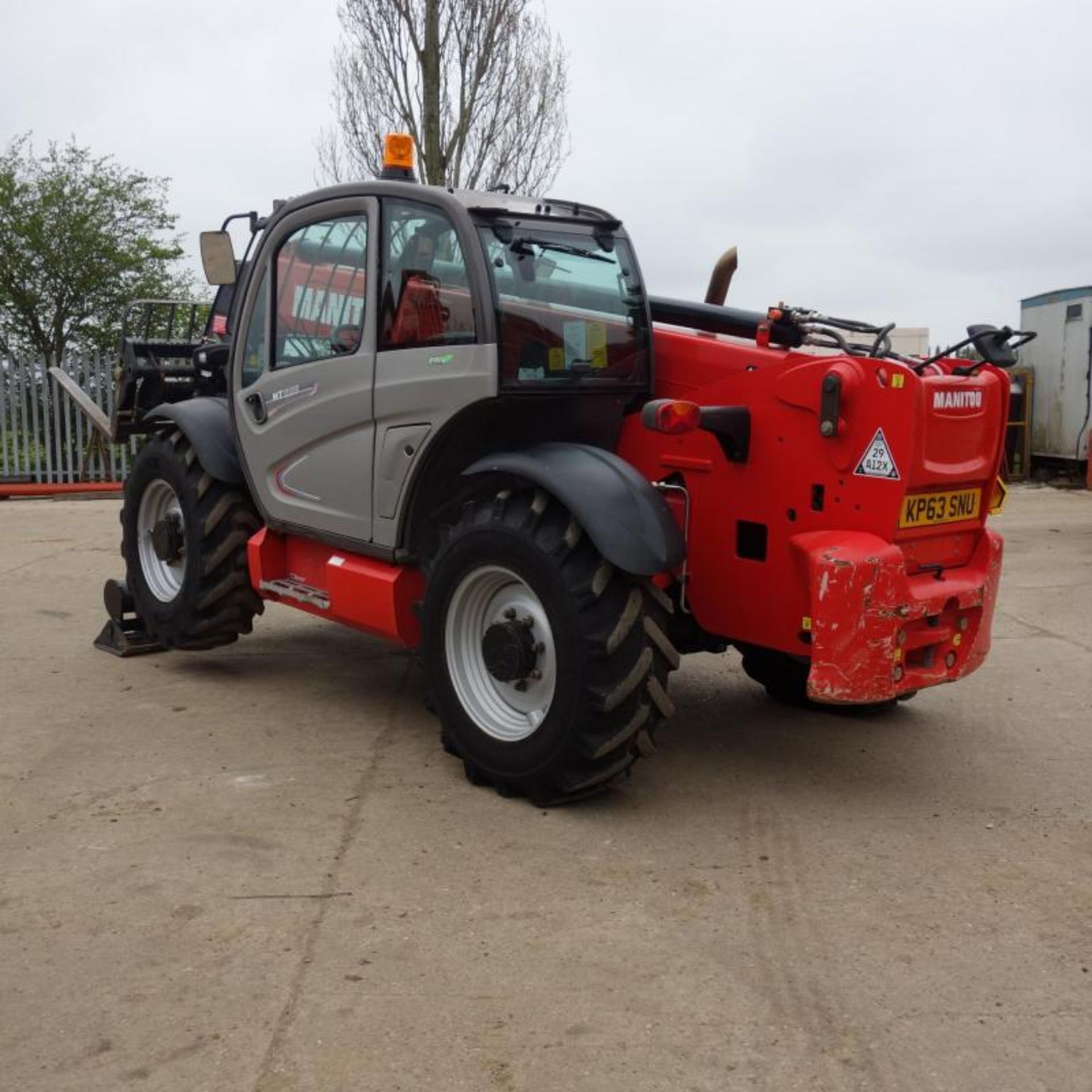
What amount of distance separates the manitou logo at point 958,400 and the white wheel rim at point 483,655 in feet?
5.03

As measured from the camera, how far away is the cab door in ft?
18.0

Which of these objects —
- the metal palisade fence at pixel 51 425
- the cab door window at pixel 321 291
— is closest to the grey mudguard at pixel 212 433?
the cab door window at pixel 321 291

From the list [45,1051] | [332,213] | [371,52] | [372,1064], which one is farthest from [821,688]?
[371,52]

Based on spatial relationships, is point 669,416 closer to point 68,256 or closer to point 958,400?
point 958,400

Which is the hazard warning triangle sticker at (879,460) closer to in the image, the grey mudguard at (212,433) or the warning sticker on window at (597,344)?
the warning sticker on window at (597,344)

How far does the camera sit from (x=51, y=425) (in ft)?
57.1

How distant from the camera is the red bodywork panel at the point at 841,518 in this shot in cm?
441

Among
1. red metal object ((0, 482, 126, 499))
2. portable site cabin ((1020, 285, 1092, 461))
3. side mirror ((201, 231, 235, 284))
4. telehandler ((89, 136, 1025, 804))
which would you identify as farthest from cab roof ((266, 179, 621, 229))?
portable site cabin ((1020, 285, 1092, 461))

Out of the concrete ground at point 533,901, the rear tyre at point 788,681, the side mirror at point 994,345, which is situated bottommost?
the concrete ground at point 533,901

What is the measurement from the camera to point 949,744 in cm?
560

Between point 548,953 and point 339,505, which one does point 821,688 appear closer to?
point 548,953

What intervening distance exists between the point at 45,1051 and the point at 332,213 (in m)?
3.66

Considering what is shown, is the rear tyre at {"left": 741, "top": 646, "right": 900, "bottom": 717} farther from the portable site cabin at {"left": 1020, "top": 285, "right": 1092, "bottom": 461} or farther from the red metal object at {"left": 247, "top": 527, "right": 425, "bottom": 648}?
the portable site cabin at {"left": 1020, "top": 285, "right": 1092, "bottom": 461}

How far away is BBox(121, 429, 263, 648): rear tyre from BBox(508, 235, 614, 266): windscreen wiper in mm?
2142
